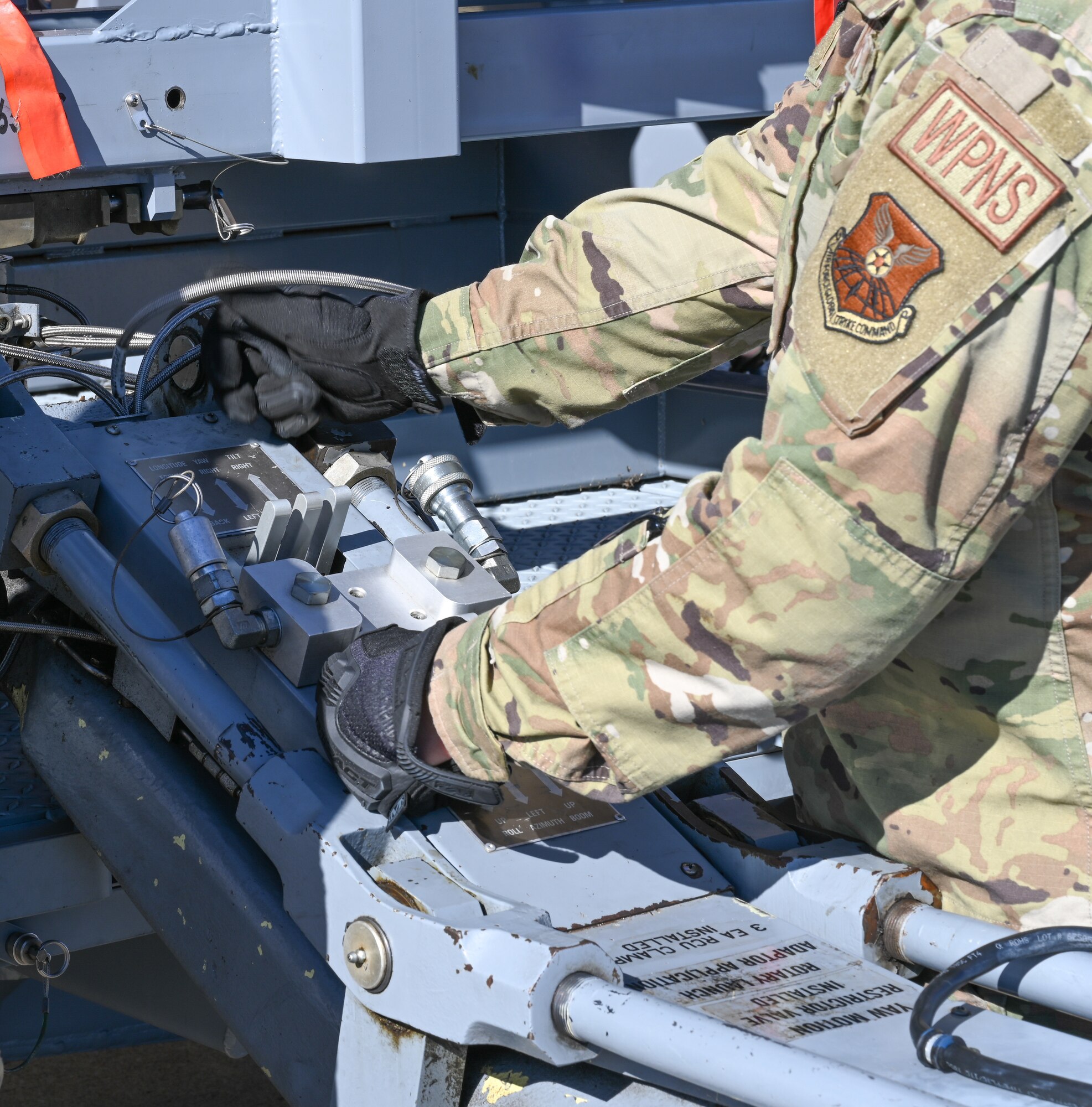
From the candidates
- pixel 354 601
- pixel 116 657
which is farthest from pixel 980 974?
pixel 116 657

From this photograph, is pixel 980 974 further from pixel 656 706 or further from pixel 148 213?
pixel 148 213

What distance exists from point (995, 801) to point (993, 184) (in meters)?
0.59

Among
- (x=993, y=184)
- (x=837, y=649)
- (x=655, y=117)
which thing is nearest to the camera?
(x=993, y=184)

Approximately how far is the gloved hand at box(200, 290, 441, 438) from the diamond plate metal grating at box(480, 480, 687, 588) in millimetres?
1117

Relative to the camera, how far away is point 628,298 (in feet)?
5.53

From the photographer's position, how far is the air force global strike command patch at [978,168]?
1.02 m

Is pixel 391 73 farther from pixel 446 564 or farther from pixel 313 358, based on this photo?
pixel 446 564

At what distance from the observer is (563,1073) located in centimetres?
125

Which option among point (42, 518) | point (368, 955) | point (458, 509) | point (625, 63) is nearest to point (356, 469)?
point (458, 509)

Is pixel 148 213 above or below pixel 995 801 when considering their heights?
above

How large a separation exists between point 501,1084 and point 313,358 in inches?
37.0

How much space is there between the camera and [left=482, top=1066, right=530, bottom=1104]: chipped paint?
127 cm

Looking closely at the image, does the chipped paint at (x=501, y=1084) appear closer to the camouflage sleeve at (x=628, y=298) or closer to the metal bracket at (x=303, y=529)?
the metal bracket at (x=303, y=529)

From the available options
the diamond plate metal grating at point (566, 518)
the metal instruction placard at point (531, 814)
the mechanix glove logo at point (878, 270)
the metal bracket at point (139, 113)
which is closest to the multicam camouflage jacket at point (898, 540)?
the mechanix glove logo at point (878, 270)
